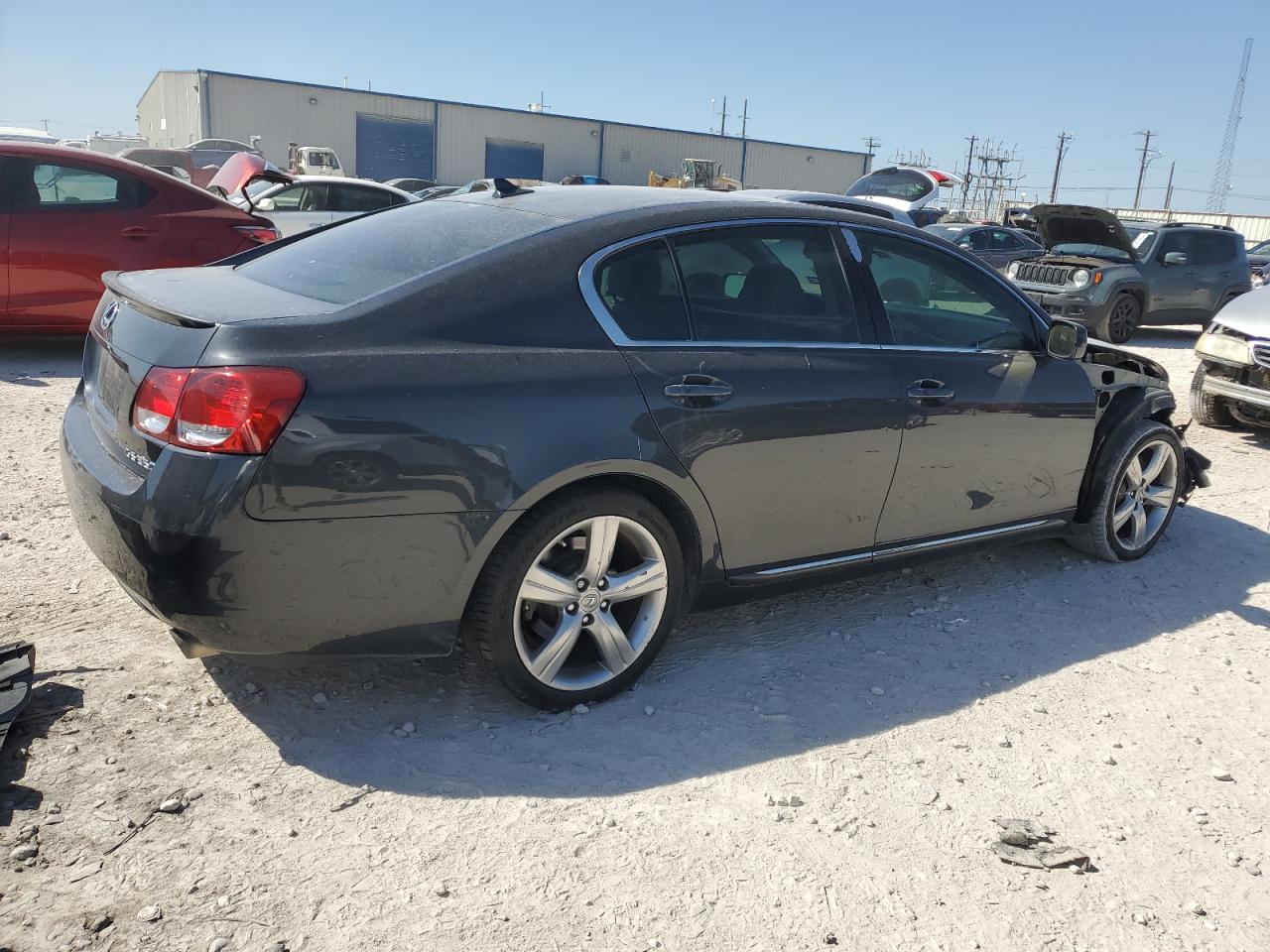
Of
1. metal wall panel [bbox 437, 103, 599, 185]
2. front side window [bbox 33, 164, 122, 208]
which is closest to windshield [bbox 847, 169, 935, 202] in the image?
front side window [bbox 33, 164, 122, 208]

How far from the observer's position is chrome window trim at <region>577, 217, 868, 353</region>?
10.6ft

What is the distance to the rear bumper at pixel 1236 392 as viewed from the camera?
7.48 metres

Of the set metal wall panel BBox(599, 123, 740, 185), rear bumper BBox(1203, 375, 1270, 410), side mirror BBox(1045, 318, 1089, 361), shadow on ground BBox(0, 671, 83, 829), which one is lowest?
shadow on ground BBox(0, 671, 83, 829)

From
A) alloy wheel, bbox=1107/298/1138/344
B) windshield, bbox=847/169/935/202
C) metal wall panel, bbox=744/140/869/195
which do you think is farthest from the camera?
metal wall panel, bbox=744/140/869/195

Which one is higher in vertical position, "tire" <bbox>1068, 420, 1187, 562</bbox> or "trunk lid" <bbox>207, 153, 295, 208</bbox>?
"trunk lid" <bbox>207, 153, 295, 208</bbox>

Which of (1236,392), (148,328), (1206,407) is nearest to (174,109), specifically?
(1206,407)

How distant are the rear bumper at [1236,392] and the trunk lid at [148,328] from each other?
7008mm

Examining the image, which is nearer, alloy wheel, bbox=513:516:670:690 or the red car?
alloy wheel, bbox=513:516:670:690

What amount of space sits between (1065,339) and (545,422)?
2.54 meters

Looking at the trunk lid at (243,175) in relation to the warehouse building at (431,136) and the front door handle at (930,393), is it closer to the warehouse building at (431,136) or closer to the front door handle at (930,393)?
the front door handle at (930,393)

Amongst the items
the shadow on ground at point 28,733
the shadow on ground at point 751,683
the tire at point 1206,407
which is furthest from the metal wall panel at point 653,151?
the shadow on ground at point 28,733

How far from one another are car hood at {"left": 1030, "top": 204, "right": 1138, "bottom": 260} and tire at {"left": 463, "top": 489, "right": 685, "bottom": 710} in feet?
35.0

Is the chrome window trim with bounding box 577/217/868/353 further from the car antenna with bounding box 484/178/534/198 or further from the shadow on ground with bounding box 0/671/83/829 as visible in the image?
the shadow on ground with bounding box 0/671/83/829

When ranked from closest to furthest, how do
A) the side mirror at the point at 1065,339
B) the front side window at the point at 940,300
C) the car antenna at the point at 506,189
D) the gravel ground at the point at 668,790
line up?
the gravel ground at the point at 668,790 → the car antenna at the point at 506,189 → the front side window at the point at 940,300 → the side mirror at the point at 1065,339
